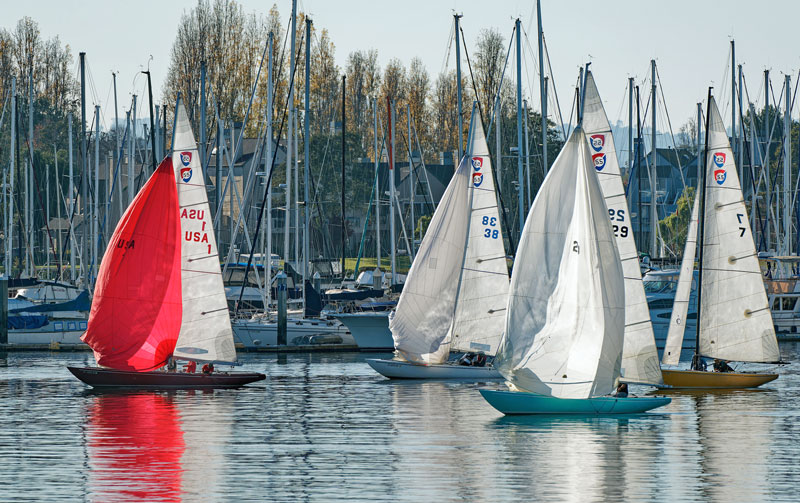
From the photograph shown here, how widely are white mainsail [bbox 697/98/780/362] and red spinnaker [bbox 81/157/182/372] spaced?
1467cm

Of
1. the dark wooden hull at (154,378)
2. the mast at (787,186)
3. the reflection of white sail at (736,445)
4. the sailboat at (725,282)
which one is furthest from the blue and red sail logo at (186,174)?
the mast at (787,186)

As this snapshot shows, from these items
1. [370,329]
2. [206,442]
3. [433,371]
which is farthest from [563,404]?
[370,329]

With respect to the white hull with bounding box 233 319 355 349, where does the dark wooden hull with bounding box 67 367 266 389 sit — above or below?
below

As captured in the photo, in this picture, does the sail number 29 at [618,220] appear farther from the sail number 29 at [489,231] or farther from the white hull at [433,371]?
the white hull at [433,371]

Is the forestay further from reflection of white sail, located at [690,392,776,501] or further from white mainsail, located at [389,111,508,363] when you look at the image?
reflection of white sail, located at [690,392,776,501]

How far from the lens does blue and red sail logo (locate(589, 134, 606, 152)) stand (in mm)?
33094

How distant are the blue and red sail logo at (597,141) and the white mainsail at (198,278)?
10.9m

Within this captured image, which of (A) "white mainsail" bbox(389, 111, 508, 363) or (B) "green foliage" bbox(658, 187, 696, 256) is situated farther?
(B) "green foliage" bbox(658, 187, 696, 256)

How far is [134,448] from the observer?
24734 millimetres

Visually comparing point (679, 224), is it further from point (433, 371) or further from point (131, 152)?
point (433, 371)

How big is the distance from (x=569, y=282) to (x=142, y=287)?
13.4m

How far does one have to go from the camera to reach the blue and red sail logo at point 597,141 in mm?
33094

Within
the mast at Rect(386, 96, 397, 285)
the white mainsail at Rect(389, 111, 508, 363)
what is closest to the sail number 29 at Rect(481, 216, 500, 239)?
the white mainsail at Rect(389, 111, 508, 363)

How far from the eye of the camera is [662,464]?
22531 mm
